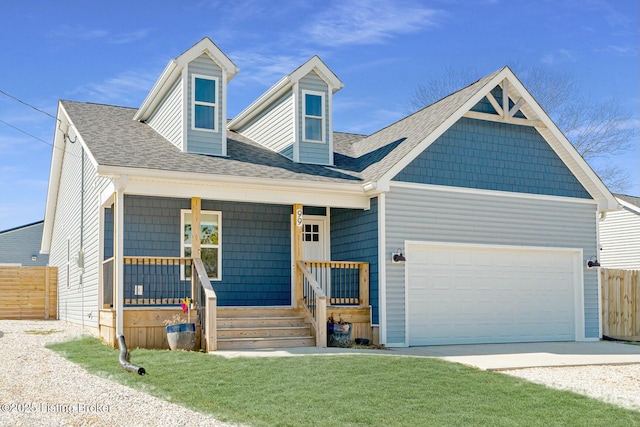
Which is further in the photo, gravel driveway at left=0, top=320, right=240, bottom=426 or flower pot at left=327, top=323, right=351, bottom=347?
flower pot at left=327, top=323, right=351, bottom=347

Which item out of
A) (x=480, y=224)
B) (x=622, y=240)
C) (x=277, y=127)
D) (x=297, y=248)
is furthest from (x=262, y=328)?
(x=622, y=240)

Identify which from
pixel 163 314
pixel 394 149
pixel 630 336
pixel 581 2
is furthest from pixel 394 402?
pixel 581 2

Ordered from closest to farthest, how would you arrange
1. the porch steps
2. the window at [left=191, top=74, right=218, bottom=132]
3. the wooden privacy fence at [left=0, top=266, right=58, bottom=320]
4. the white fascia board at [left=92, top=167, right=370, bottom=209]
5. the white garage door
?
the porch steps
the white fascia board at [left=92, top=167, right=370, bottom=209]
the white garage door
the window at [left=191, top=74, right=218, bottom=132]
the wooden privacy fence at [left=0, top=266, right=58, bottom=320]

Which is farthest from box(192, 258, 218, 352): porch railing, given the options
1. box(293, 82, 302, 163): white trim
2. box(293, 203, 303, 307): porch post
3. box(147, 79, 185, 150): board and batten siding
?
box(293, 82, 302, 163): white trim

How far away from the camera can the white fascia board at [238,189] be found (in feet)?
41.8

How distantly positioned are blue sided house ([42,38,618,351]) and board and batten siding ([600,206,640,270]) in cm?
1032

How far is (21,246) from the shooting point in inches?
1251

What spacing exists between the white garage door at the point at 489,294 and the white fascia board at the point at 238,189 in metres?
1.77

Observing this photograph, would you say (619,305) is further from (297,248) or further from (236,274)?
(236,274)

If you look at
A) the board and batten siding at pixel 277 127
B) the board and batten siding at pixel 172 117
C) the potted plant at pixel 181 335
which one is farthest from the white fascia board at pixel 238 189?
the potted plant at pixel 181 335

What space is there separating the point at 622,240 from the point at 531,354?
15431 mm

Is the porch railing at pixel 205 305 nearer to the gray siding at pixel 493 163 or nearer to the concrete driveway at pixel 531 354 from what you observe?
the concrete driveway at pixel 531 354

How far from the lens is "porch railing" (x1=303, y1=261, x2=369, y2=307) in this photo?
14336 mm

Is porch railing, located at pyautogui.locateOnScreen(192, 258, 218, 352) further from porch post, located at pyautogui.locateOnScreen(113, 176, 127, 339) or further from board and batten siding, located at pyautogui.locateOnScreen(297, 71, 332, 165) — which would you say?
board and batten siding, located at pyautogui.locateOnScreen(297, 71, 332, 165)
